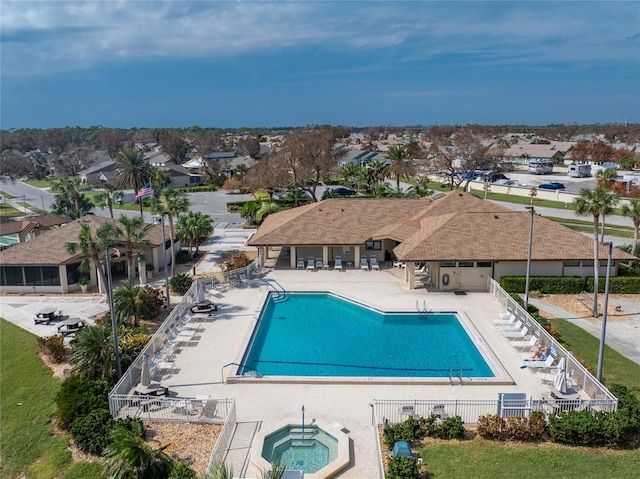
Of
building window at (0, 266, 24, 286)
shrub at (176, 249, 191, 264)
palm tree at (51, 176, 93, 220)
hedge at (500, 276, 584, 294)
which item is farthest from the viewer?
palm tree at (51, 176, 93, 220)

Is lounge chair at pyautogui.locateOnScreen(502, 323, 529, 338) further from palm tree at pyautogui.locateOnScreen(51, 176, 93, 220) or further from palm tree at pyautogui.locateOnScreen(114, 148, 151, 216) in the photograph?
palm tree at pyautogui.locateOnScreen(51, 176, 93, 220)

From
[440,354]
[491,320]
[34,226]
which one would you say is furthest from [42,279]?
[491,320]

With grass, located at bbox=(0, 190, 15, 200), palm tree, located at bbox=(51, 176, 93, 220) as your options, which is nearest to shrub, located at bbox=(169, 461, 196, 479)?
palm tree, located at bbox=(51, 176, 93, 220)

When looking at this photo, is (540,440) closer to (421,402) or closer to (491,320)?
(421,402)

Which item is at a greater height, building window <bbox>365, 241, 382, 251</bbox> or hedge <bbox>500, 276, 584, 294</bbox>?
building window <bbox>365, 241, 382, 251</bbox>

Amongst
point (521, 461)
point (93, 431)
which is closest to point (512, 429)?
point (521, 461)

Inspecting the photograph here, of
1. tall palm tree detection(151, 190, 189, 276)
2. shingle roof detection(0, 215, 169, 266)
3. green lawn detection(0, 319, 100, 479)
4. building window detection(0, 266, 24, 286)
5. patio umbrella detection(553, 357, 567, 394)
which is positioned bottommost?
green lawn detection(0, 319, 100, 479)

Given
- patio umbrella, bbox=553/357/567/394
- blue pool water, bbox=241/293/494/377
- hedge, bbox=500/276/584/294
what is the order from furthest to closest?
hedge, bbox=500/276/584/294, blue pool water, bbox=241/293/494/377, patio umbrella, bbox=553/357/567/394

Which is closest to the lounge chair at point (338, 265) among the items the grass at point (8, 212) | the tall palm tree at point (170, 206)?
the tall palm tree at point (170, 206)
